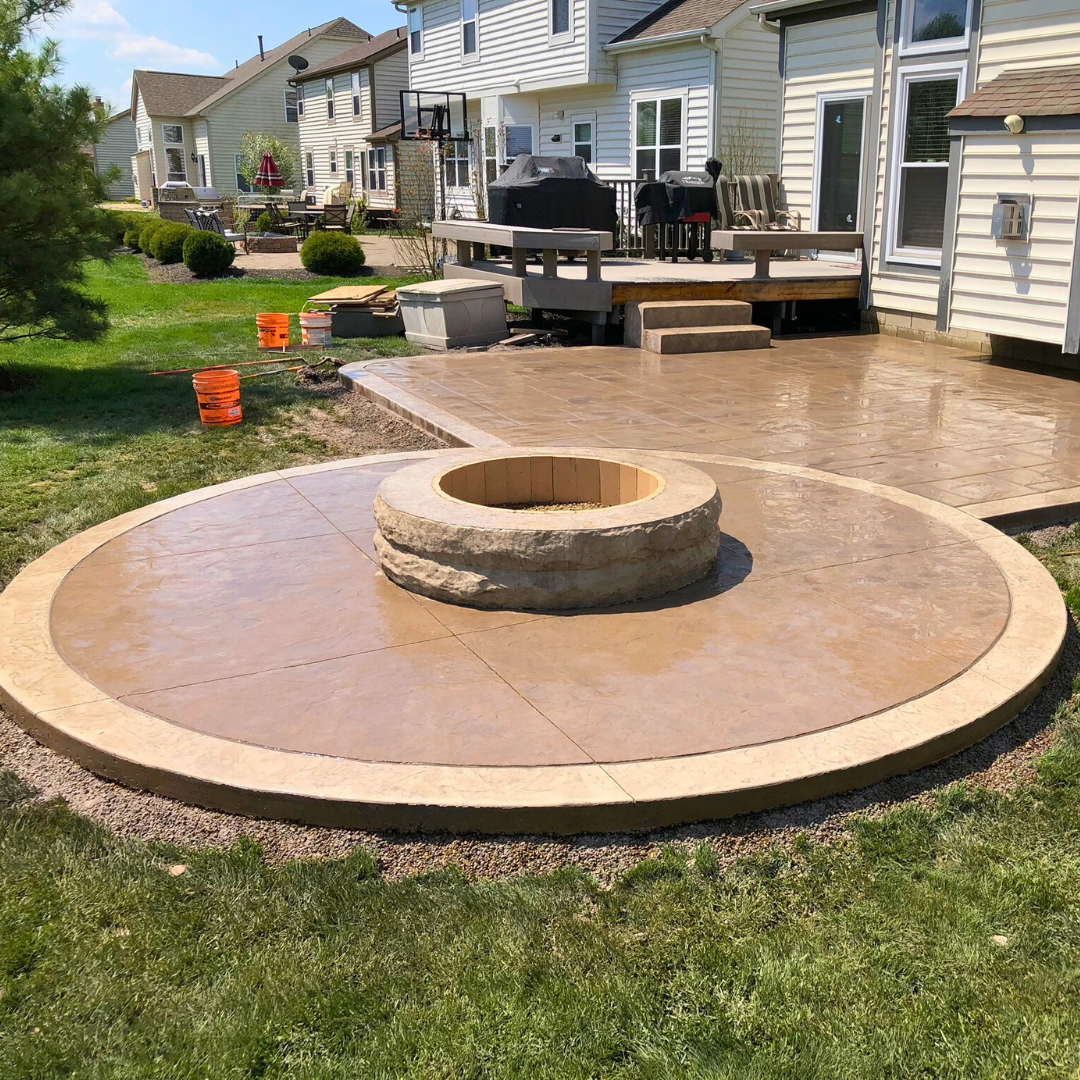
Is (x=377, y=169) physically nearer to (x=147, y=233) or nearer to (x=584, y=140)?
(x=147, y=233)

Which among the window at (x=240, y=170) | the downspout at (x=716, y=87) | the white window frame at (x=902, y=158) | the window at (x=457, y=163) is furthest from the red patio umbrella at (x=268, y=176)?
the white window frame at (x=902, y=158)

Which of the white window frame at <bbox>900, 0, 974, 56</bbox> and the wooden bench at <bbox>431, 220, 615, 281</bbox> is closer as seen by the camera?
the white window frame at <bbox>900, 0, 974, 56</bbox>

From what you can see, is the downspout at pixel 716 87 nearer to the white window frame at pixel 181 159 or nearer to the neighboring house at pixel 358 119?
the neighboring house at pixel 358 119

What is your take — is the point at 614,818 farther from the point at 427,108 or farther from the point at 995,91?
the point at 427,108

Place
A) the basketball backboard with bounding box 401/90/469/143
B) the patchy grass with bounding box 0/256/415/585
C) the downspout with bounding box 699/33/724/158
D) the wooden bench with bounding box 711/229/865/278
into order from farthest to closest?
the basketball backboard with bounding box 401/90/469/143 → the downspout with bounding box 699/33/724/158 → the wooden bench with bounding box 711/229/865/278 → the patchy grass with bounding box 0/256/415/585

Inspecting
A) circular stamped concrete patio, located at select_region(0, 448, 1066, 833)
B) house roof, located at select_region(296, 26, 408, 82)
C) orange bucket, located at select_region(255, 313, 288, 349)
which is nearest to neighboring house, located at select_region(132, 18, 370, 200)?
house roof, located at select_region(296, 26, 408, 82)

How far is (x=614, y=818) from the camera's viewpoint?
283 cm

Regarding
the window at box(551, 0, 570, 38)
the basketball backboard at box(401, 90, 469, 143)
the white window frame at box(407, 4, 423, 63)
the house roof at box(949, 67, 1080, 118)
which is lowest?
the house roof at box(949, 67, 1080, 118)

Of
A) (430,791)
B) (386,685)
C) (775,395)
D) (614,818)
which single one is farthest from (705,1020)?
(775,395)

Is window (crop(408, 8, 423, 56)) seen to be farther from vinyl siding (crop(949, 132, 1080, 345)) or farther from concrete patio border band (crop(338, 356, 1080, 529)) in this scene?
vinyl siding (crop(949, 132, 1080, 345))

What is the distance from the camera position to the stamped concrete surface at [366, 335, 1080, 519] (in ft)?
20.3

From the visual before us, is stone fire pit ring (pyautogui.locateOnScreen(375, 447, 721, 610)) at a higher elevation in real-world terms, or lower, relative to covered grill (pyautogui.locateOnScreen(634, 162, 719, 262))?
lower

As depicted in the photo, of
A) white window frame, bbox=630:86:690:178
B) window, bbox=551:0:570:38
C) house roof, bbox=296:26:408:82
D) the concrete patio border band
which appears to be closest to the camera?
the concrete patio border band

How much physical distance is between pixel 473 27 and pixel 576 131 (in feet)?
15.4
